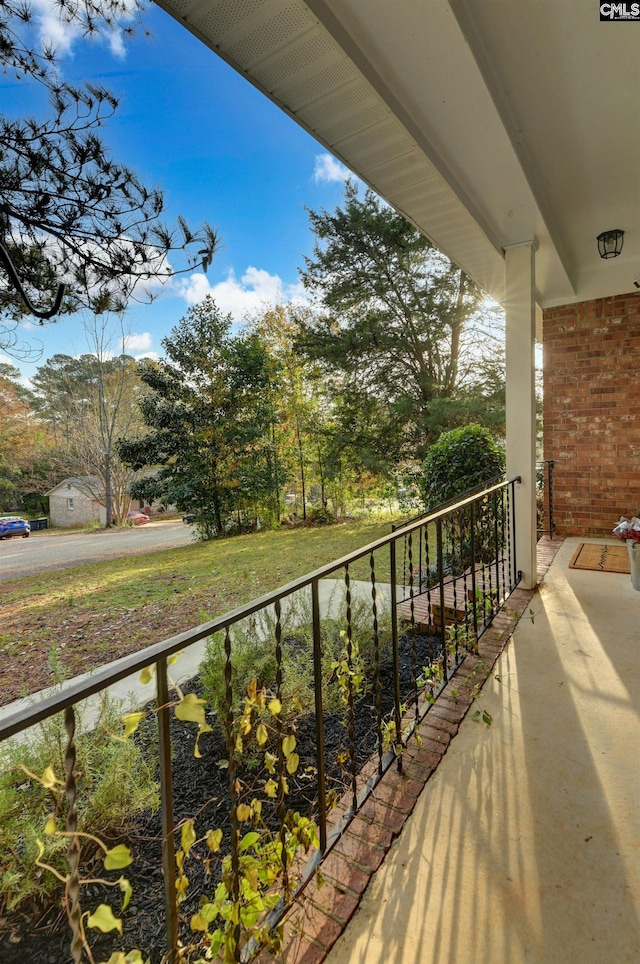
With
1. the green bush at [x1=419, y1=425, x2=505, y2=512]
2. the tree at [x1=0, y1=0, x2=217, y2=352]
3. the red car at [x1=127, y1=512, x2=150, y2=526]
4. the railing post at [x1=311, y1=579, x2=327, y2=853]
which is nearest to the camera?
the railing post at [x1=311, y1=579, x2=327, y2=853]

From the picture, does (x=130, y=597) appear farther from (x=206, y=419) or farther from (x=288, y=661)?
(x=206, y=419)

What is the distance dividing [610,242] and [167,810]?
4.02 meters

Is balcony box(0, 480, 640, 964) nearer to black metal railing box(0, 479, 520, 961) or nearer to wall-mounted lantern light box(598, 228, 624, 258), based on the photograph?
black metal railing box(0, 479, 520, 961)

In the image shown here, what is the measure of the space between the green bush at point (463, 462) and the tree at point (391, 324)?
14.7 feet

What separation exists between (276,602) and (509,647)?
1739 millimetres

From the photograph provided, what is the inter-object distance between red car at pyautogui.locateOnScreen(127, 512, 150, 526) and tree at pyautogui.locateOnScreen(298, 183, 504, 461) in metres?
5.69

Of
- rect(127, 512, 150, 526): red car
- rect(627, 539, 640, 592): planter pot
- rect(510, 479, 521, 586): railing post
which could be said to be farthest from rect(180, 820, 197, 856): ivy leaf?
rect(127, 512, 150, 526): red car

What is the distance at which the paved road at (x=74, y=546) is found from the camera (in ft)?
24.1

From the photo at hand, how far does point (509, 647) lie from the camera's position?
2215mm

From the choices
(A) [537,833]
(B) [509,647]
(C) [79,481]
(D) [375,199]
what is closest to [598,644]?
(B) [509,647]

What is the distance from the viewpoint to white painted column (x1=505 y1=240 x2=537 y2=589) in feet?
9.34

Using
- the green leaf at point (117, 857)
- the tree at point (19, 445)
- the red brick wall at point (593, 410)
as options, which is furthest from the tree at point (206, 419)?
the green leaf at point (117, 857)

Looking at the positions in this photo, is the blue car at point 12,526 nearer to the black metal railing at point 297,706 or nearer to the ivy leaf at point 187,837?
the black metal railing at point 297,706

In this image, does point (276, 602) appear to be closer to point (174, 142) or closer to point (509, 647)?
point (509, 647)
